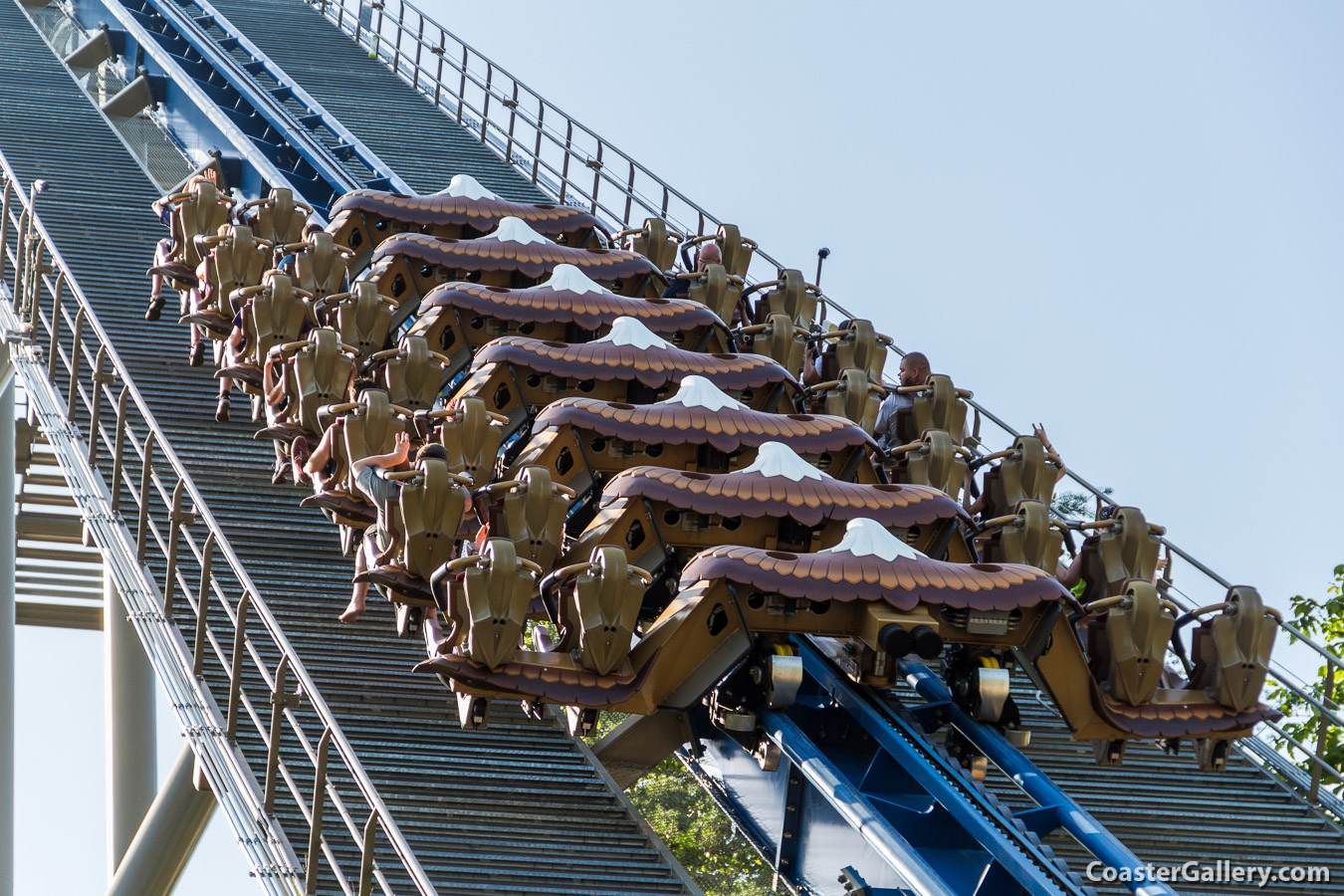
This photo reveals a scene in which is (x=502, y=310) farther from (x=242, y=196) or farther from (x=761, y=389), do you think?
(x=242, y=196)

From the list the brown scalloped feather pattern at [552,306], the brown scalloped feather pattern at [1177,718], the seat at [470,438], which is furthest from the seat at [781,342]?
the brown scalloped feather pattern at [1177,718]

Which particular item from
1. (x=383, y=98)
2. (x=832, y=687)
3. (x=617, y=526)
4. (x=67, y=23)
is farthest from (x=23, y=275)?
(x=67, y=23)

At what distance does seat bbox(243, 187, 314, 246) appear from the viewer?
12.6m

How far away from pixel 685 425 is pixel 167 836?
292 cm

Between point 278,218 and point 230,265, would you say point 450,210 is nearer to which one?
point 278,218

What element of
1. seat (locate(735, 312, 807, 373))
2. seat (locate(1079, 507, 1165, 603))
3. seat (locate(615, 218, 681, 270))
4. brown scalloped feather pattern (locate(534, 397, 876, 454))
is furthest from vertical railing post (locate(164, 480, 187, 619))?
seat (locate(615, 218, 681, 270))

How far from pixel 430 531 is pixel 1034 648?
7.69 feet

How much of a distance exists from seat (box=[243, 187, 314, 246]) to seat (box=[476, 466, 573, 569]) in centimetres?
517

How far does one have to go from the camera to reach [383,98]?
1927 cm

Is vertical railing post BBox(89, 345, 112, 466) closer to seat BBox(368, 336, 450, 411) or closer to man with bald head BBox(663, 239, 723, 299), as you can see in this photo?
seat BBox(368, 336, 450, 411)

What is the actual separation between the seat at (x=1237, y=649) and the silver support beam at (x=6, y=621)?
22.3 ft

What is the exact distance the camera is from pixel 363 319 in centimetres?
1053

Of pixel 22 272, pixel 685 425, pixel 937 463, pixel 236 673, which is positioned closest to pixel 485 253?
pixel 22 272

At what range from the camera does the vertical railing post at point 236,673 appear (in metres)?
7.11
